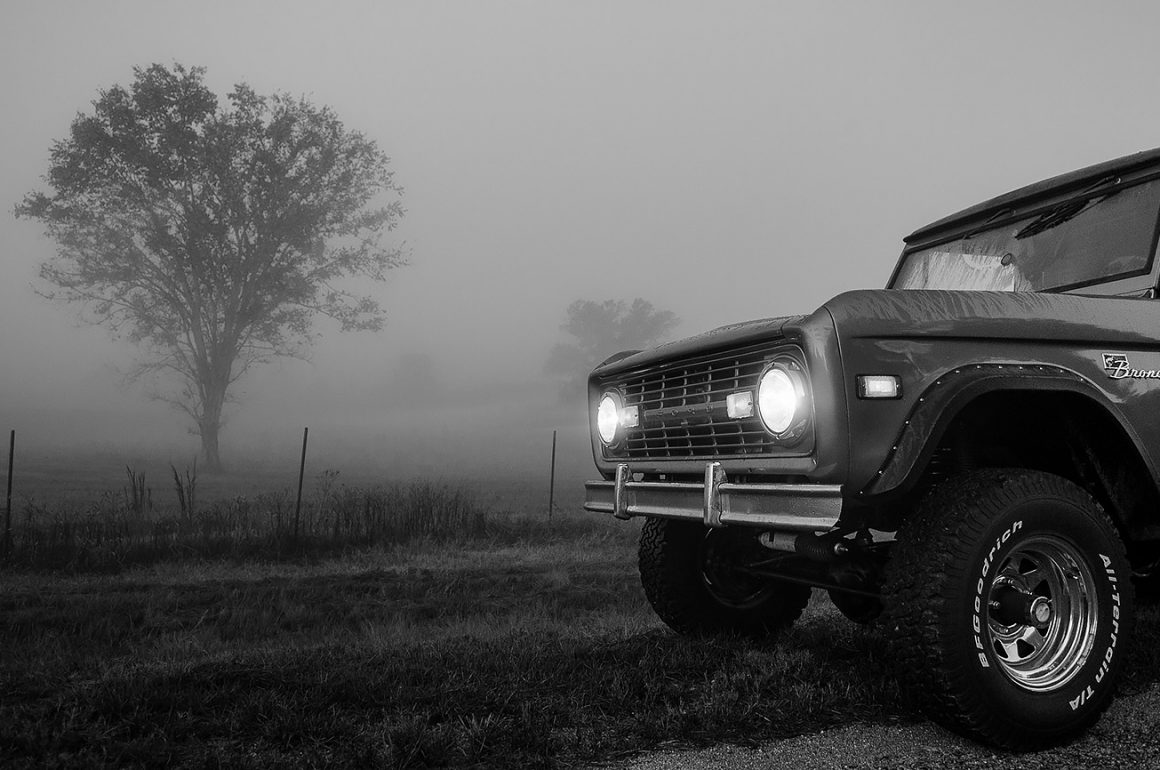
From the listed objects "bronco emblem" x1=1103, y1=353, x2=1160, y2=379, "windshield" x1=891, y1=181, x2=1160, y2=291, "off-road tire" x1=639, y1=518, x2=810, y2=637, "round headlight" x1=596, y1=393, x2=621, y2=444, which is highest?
"windshield" x1=891, y1=181, x2=1160, y2=291

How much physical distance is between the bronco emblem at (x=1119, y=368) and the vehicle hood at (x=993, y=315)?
2.8 inches

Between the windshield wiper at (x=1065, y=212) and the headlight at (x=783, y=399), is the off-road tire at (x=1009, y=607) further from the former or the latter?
the windshield wiper at (x=1065, y=212)

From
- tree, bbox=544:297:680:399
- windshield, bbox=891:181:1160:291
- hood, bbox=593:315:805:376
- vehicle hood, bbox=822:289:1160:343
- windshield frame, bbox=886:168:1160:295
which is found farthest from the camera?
tree, bbox=544:297:680:399

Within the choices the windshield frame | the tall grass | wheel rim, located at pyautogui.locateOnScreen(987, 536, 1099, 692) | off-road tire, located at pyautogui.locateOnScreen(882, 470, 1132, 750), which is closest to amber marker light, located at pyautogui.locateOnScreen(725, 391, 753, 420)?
off-road tire, located at pyautogui.locateOnScreen(882, 470, 1132, 750)

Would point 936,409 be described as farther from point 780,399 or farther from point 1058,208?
point 1058,208

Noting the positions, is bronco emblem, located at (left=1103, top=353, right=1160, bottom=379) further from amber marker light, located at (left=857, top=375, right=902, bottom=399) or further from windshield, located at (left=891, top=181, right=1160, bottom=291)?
amber marker light, located at (left=857, top=375, right=902, bottom=399)

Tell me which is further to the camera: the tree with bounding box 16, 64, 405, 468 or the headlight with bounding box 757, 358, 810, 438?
the tree with bounding box 16, 64, 405, 468

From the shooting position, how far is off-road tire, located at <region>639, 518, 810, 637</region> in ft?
15.0

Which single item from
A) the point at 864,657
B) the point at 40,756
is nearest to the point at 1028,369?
the point at 864,657

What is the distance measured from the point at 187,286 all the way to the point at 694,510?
2473 cm

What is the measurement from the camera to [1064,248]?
165 inches

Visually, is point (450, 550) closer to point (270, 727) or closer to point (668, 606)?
point (668, 606)

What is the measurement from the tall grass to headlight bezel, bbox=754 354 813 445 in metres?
7.57

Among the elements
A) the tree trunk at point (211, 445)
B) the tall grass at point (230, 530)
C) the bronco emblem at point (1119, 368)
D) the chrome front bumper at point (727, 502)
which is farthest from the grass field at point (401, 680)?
the tree trunk at point (211, 445)
